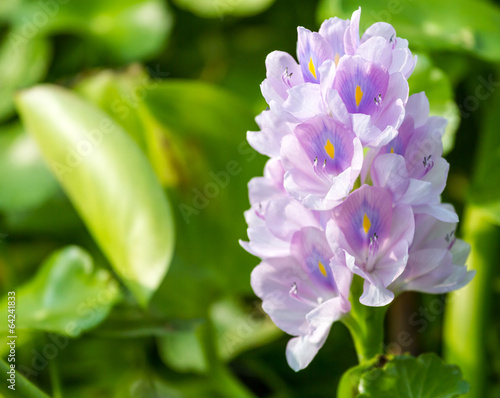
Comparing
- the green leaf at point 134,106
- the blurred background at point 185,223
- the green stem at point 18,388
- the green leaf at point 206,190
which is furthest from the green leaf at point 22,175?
the green stem at point 18,388

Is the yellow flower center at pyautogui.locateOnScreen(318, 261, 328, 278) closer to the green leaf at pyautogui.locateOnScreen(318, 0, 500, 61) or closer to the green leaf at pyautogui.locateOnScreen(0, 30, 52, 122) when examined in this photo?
the green leaf at pyautogui.locateOnScreen(318, 0, 500, 61)

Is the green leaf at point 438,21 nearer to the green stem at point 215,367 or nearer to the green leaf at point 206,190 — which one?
the green leaf at point 206,190

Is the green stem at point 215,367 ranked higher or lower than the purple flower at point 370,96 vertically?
lower

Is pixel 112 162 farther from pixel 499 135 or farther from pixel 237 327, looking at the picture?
pixel 499 135

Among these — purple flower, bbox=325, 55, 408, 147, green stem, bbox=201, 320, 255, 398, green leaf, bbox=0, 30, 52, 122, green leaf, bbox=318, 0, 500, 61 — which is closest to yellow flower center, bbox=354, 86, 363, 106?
purple flower, bbox=325, 55, 408, 147

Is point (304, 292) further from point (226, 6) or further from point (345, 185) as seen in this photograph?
point (226, 6)
